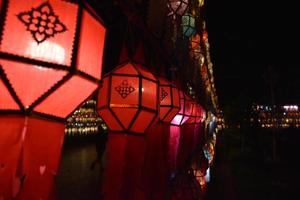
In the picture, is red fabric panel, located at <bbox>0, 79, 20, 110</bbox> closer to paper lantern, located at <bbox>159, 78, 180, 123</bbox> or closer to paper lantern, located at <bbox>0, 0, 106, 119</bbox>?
paper lantern, located at <bbox>0, 0, 106, 119</bbox>

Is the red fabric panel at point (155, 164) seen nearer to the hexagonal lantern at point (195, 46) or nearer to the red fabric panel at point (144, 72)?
the red fabric panel at point (144, 72)

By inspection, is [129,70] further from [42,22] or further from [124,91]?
[42,22]

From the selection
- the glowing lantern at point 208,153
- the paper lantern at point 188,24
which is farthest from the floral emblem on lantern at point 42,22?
the glowing lantern at point 208,153

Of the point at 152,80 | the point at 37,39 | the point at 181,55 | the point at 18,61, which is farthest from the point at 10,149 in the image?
the point at 181,55

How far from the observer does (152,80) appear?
3.51 m

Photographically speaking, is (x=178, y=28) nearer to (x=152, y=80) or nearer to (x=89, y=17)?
(x=152, y=80)

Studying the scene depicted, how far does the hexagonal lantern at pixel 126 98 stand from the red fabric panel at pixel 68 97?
1047mm

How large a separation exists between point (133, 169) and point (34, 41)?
2.05 m

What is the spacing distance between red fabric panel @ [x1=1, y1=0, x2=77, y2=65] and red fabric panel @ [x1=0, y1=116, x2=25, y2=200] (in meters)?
0.41

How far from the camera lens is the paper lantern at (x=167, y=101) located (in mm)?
4583

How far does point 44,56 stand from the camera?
5.88 ft

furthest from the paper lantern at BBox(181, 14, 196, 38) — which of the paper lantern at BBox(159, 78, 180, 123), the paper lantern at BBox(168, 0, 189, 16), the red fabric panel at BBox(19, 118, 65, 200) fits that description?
the red fabric panel at BBox(19, 118, 65, 200)

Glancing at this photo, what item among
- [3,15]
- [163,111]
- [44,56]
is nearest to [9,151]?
[44,56]

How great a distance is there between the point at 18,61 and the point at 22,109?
308mm
